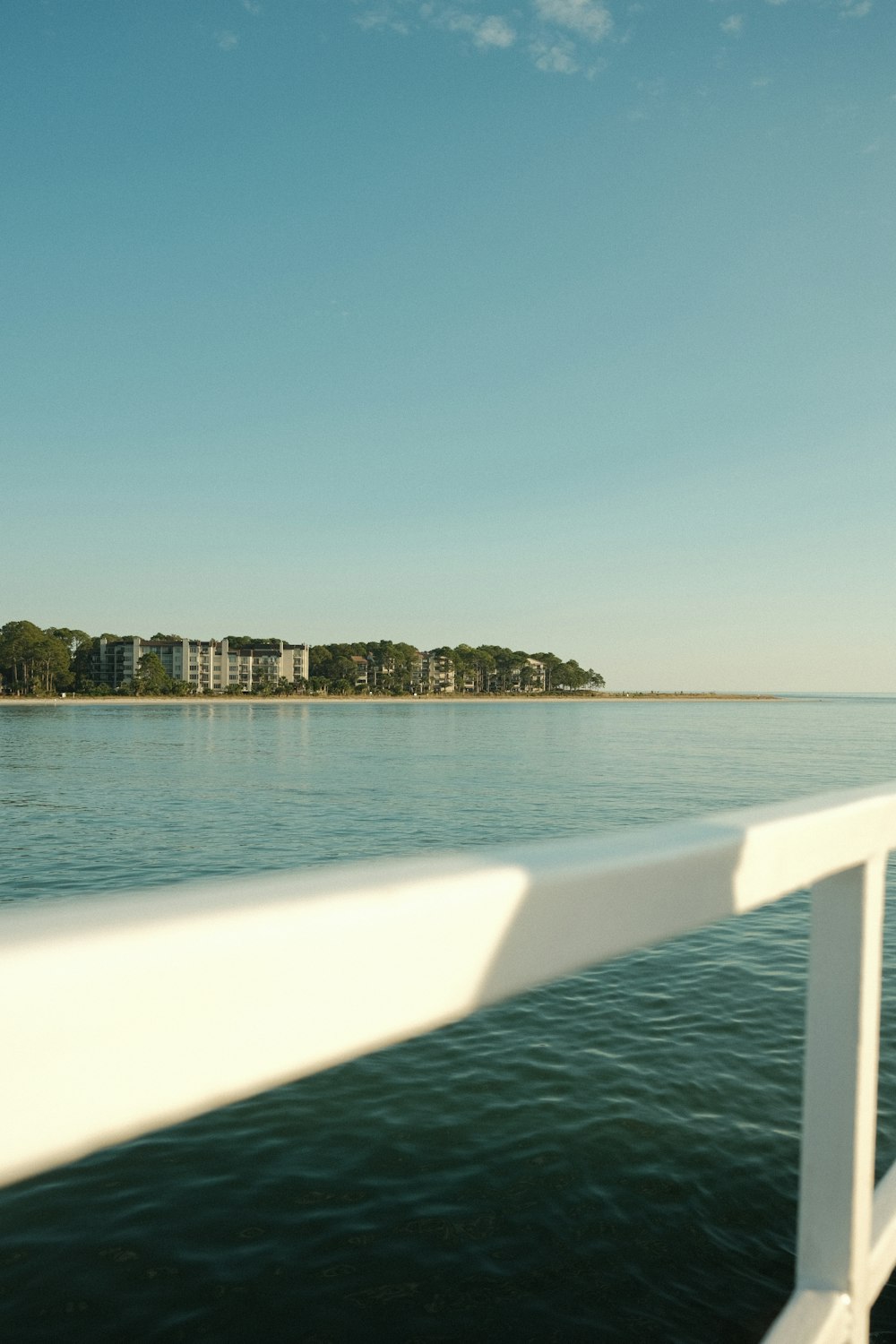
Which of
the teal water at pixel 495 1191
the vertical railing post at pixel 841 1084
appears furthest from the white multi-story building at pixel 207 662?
the vertical railing post at pixel 841 1084

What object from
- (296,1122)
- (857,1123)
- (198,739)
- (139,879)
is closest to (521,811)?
(139,879)

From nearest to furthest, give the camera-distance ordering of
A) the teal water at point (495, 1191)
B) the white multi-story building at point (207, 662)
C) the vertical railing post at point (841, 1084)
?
the vertical railing post at point (841, 1084)
the teal water at point (495, 1191)
the white multi-story building at point (207, 662)

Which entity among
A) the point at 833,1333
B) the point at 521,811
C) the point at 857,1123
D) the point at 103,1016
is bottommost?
the point at 521,811

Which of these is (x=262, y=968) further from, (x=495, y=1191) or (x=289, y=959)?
(x=495, y=1191)

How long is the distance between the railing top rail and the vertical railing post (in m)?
0.60

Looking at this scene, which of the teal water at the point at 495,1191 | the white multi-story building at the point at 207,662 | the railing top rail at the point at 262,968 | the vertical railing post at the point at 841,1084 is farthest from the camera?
the white multi-story building at the point at 207,662

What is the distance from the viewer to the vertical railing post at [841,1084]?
138 cm

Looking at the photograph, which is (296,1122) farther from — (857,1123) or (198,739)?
(198,739)

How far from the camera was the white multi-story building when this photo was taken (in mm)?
175250

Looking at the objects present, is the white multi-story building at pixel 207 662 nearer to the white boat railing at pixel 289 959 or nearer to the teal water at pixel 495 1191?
the teal water at pixel 495 1191

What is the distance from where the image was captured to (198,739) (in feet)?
240

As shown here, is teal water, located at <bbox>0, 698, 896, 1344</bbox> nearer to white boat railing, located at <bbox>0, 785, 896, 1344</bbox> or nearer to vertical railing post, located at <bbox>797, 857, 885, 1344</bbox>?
vertical railing post, located at <bbox>797, 857, 885, 1344</bbox>

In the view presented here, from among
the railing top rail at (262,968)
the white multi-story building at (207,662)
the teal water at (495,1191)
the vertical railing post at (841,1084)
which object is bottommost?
the teal water at (495,1191)

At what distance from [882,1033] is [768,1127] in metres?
2.44
